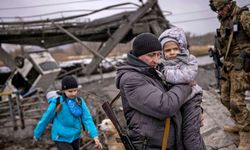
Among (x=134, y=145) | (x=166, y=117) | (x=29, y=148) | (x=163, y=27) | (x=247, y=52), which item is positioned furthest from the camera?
(x=163, y=27)

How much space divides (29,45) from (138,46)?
1006 centimetres

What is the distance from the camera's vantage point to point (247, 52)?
3.62 metres

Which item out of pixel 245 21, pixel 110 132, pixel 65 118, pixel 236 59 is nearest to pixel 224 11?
pixel 245 21

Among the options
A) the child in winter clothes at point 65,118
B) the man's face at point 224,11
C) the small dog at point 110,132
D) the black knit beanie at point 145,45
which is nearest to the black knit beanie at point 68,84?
the child in winter clothes at point 65,118

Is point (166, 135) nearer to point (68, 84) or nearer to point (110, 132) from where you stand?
point (68, 84)

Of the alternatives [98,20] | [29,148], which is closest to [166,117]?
[29,148]

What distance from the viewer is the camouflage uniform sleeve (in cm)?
350

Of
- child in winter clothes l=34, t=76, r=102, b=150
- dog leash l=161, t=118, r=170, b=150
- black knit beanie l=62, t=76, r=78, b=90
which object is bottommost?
child in winter clothes l=34, t=76, r=102, b=150

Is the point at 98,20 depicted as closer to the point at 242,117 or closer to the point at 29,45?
the point at 29,45

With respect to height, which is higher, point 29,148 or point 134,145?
point 134,145

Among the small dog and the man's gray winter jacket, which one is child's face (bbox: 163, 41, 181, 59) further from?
the small dog

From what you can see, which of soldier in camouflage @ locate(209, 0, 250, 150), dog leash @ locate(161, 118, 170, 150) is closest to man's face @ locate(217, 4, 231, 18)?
soldier in camouflage @ locate(209, 0, 250, 150)

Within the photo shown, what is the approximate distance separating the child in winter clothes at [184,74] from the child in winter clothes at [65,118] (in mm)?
1785

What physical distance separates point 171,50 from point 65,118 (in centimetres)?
202
